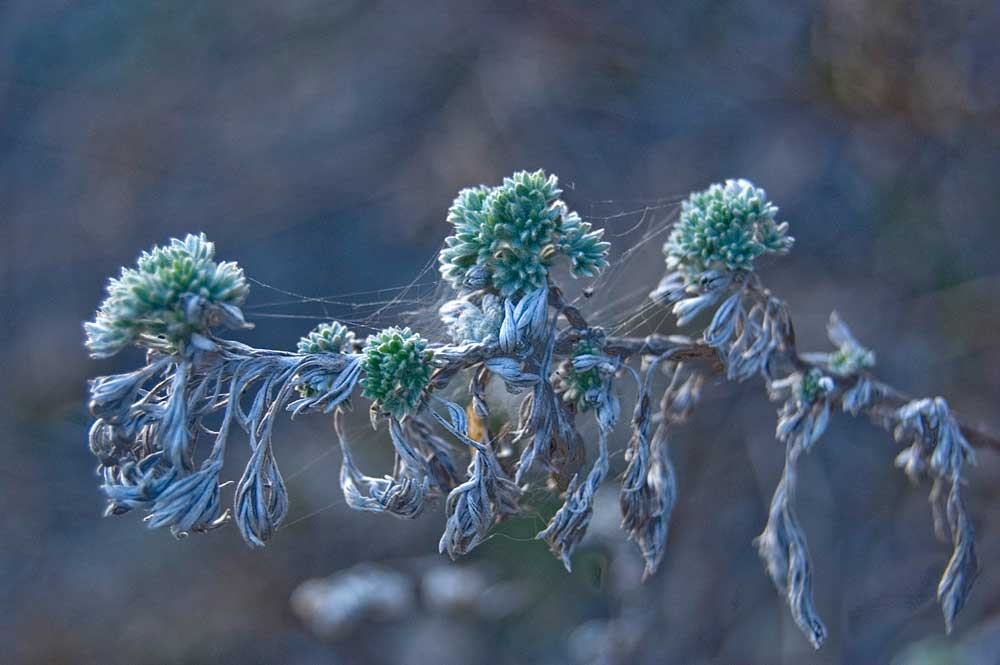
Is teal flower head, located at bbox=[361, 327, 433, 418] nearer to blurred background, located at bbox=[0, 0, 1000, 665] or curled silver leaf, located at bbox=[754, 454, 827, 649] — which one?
curled silver leaf, located at bbox=[754, 454, 827, 649]

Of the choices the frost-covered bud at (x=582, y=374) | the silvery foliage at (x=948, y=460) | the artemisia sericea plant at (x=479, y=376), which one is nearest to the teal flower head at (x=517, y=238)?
the artemisia sericea plant at (x=479, y=376)

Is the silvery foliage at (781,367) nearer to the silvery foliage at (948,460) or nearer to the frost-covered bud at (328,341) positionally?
the silvery foliage at (948,460)

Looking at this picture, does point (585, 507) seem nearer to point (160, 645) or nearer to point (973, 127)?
point (973, 127)

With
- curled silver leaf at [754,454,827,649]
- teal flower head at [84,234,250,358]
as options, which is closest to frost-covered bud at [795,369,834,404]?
curled silver leaf at [754,454,827,649]

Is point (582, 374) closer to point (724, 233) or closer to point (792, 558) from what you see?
point (724, 233)

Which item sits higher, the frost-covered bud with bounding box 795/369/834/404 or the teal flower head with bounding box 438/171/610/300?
the teal flower head with bounding box 438/171/610/300

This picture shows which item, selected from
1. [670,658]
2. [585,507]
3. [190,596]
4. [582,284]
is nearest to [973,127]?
[582,284]

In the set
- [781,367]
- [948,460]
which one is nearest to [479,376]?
[781,367]
